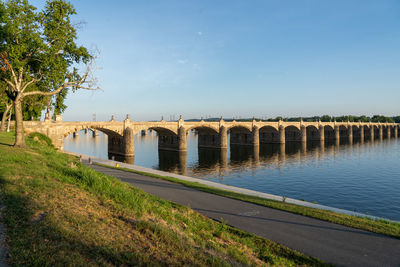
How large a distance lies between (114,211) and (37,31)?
19.8m

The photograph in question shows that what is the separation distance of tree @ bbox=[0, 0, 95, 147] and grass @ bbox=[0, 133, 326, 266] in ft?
42.3

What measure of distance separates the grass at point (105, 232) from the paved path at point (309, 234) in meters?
0.88

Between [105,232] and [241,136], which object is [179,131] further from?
[105,232]

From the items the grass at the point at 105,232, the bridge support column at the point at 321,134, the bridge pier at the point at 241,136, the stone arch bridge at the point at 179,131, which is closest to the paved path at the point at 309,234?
the grass at the point at 105,232

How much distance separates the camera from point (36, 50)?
2112cm

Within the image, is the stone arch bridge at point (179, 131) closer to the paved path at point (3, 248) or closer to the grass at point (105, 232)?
the grass at point (105, 232)

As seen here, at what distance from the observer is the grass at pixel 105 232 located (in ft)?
18.2

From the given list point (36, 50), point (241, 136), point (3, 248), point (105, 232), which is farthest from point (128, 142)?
point (3, 248)

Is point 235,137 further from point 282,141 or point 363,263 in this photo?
point 363,263

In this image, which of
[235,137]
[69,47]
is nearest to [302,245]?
[69,47]

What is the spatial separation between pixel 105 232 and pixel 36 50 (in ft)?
66.8

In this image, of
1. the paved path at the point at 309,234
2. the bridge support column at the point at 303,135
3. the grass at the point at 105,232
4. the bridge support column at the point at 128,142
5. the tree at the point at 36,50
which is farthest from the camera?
the bridge support column at the point at 303,135

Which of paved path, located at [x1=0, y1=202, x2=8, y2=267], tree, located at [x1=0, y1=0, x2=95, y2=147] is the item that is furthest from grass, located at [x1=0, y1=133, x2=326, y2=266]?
tree, located at [x1=0, y1=0, x2=95, y2=147]

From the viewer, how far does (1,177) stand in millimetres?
10453
